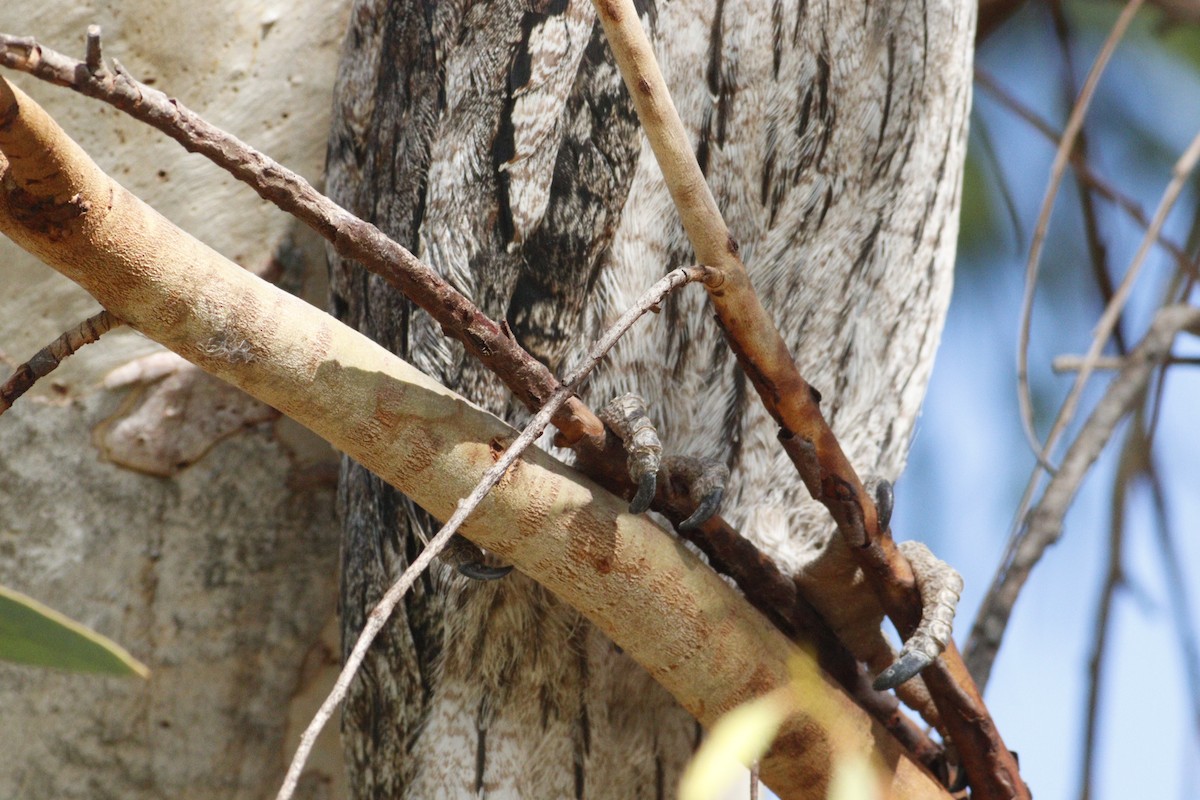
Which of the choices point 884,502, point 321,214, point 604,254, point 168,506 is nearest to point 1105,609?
point 884,502

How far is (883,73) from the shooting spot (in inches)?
39.4

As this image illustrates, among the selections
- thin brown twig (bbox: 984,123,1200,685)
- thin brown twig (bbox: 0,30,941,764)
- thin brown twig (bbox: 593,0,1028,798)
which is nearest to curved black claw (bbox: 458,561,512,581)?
thin brown twig (bbox: 0,30,941,764)

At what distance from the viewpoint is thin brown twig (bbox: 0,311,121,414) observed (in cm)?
63

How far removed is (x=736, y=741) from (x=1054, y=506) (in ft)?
2.14

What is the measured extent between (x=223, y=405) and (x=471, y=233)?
0.31 meters

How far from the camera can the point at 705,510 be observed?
30.9 inches

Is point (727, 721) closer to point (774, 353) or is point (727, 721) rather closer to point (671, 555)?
point (671, 555)

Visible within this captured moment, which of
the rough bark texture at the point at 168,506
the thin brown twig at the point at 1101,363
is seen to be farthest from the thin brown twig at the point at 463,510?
the thin brown twig at the point at 1101,363

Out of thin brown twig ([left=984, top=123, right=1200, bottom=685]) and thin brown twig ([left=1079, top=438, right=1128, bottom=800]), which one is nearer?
thin brown twig ([left=984, top=123, right=1200, bottom=685])

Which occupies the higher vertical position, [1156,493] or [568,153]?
[1156,493]

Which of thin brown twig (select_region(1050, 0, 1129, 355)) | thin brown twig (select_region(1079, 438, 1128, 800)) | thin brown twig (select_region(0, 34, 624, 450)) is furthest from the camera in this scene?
thin brown twig (select_region(1050, 0, 1129, 355))

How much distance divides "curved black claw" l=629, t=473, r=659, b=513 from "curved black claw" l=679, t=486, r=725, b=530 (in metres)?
0.04

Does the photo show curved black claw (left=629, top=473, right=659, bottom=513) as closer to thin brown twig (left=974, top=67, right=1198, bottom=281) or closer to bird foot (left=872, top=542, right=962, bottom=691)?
bird foot (left=872, top=542, right=962, bottom=691)

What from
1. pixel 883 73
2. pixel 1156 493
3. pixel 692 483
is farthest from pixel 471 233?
pixel 1156 493
